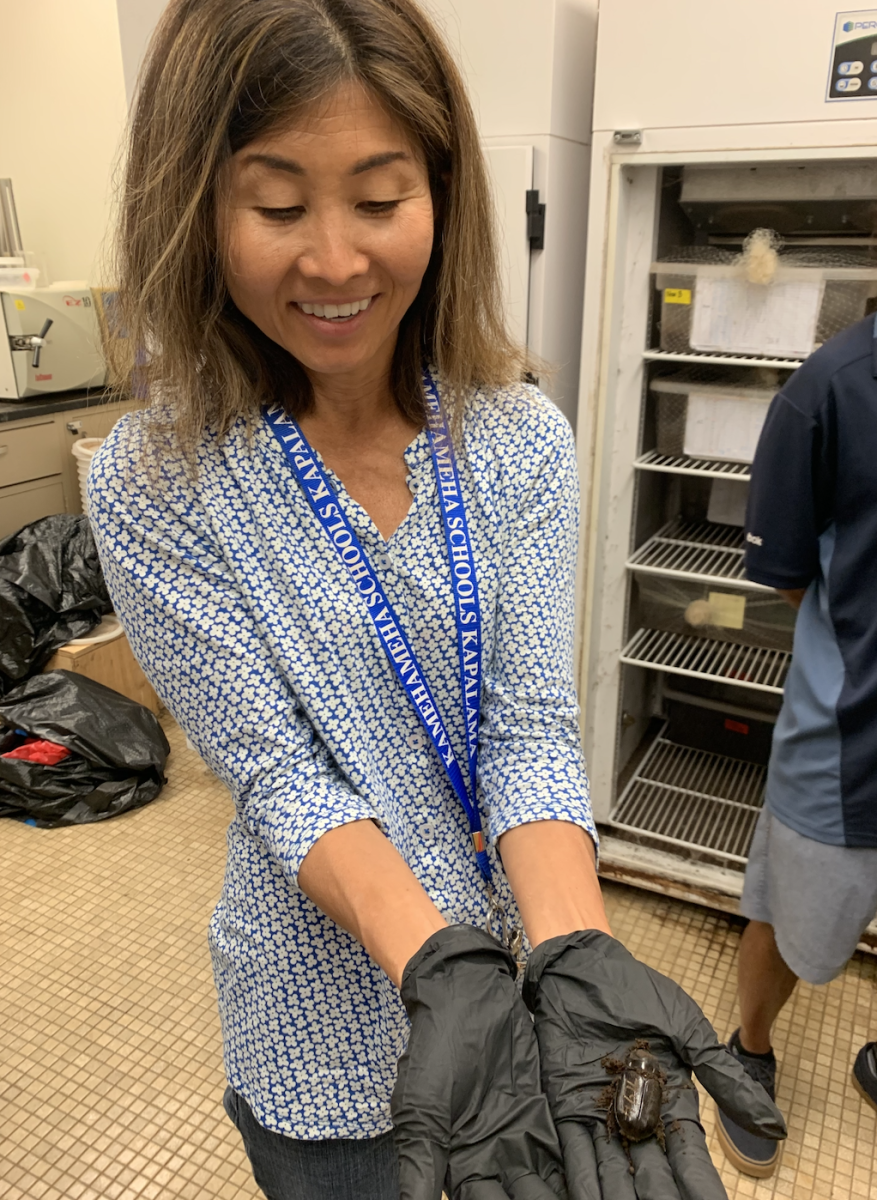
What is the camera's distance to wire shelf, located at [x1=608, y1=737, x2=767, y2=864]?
2393mm

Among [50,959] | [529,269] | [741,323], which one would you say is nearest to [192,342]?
[529,269]

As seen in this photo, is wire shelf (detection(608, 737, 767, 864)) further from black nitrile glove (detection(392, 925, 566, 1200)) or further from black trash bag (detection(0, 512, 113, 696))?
black trash bag (detection(0, 512, 113, 696))

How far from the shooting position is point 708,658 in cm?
241

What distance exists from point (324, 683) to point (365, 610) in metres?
0.09

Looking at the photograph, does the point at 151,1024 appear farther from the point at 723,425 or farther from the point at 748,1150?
the point at 723,425

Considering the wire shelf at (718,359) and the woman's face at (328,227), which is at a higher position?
the woman's face at (328,227)

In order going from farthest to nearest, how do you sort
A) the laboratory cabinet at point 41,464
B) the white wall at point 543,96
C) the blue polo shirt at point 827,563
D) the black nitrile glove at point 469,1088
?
the laboratory cabinet at point 41,464 < the white wall at point 543,96 < the blue polo shirt at point 827,563 < the black nitrile glove at point 469,1088

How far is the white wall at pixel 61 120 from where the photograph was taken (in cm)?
386

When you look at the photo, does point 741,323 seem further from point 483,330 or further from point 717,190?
point 483,330

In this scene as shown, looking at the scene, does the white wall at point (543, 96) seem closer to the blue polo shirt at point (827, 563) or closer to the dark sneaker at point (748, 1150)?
the blue polo shirt at point (827, 563)

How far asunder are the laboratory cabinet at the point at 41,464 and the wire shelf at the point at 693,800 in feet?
7.40

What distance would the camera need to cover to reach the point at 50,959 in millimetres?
2324

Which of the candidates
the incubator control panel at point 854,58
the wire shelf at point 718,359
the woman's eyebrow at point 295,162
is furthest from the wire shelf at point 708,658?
Answer: the woman's eyebrow at point 295,162

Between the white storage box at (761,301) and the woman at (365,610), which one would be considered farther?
the white storage box at (761,301)
